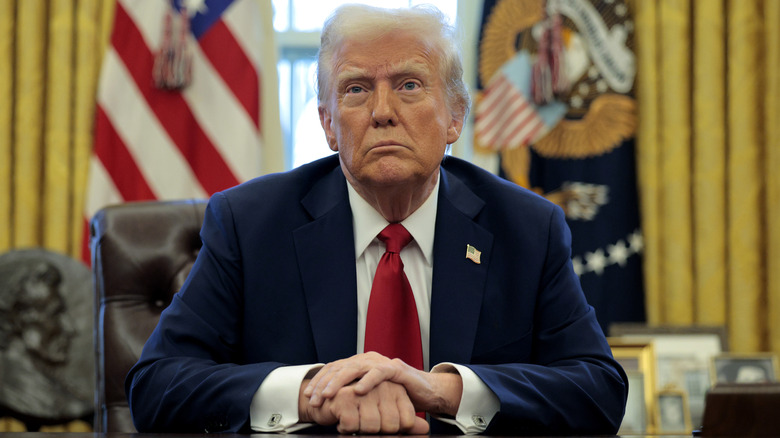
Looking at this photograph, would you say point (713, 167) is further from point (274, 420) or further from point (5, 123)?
point (5, 123)

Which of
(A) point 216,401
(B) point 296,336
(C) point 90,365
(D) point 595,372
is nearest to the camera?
(A) point 216,401

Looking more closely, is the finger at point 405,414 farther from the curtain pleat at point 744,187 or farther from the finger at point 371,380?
the curtain pleat at point 744,187

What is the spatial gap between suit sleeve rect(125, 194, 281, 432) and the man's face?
343 millimetres

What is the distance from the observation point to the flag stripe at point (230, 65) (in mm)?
3312

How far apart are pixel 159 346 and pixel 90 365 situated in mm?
1248

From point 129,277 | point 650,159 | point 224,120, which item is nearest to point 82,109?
point 224,120

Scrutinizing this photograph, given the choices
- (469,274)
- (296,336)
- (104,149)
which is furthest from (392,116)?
(104,149)

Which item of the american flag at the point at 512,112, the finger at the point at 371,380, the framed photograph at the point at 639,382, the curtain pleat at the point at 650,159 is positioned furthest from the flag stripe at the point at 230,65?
the finger at the point at 371,380

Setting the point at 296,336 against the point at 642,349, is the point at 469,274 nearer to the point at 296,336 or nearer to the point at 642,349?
the point at 296,336

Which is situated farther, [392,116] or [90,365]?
[90,365]

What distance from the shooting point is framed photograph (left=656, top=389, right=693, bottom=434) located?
2670 millimetres

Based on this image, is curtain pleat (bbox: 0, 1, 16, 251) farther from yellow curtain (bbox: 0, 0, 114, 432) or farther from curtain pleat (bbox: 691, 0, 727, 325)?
curtain pleat (bbox: 691, 0, 727, 325)

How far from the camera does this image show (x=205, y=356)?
5.56 feet

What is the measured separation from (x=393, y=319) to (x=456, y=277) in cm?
18
